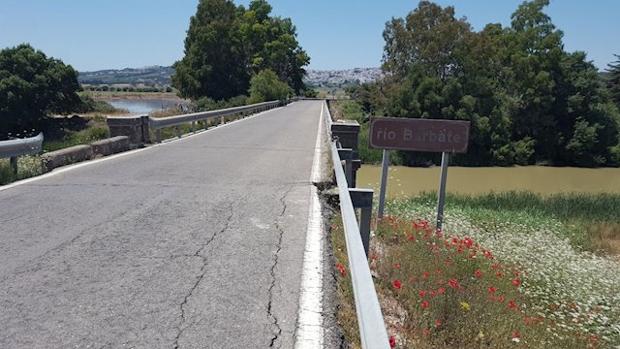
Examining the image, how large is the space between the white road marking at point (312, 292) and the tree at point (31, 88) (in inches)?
2254

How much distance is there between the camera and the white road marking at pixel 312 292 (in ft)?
12.1

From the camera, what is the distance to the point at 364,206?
196 inches

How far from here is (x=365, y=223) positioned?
4.96 meters

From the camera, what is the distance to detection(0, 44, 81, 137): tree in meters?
57.1

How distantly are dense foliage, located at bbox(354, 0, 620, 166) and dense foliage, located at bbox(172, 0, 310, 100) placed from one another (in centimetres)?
2014

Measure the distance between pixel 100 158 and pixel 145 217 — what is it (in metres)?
5.98

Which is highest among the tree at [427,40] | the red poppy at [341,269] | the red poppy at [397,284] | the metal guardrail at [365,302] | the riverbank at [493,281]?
the tree at [427,40]

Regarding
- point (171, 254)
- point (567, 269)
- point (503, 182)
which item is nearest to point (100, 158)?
point (171, 254)

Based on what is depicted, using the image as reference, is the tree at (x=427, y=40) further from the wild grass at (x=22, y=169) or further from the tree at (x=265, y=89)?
the wild grass at (x=22, y=169)

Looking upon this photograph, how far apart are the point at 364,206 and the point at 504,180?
37582 millimetres

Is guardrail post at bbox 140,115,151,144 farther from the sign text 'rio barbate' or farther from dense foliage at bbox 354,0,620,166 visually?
dense foliage at bbox 354,0,620,166

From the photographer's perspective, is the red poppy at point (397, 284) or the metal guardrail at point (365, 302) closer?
the metal guardrail at point (365, 302)

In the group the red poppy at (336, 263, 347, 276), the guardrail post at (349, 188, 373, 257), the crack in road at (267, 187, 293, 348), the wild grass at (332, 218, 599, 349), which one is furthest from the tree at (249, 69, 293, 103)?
the guardrail post at (349, 188, 373, 257)

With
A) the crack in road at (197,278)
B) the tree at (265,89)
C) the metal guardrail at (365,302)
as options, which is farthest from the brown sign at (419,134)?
the tree at (265,89)
